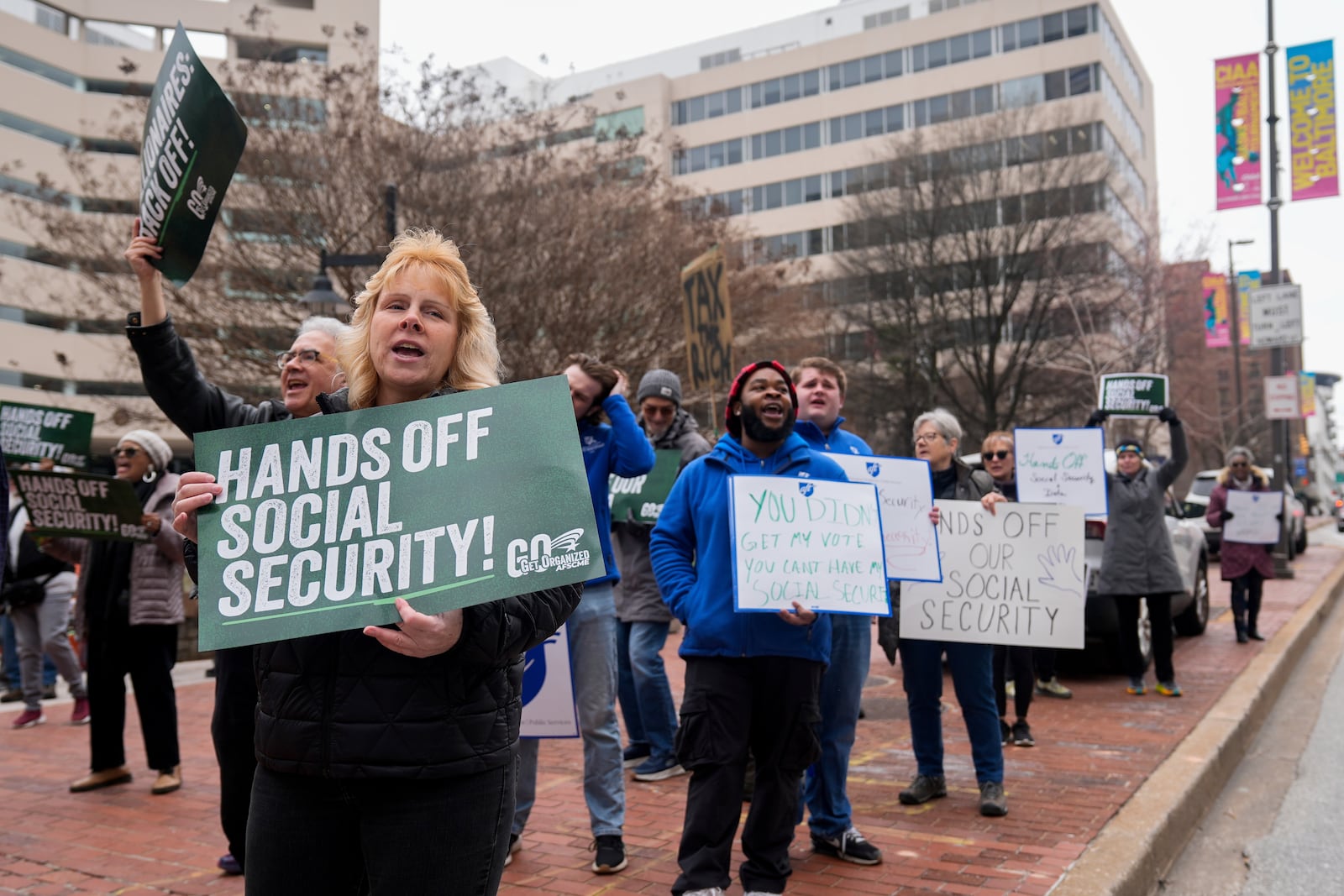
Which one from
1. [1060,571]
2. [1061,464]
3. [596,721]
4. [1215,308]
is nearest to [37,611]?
[596,721]

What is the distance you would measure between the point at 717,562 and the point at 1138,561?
5946mm

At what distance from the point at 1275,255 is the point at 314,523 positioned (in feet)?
74.1

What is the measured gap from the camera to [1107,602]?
9.58 metres

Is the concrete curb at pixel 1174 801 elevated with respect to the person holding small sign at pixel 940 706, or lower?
lower

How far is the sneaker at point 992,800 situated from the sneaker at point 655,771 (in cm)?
169

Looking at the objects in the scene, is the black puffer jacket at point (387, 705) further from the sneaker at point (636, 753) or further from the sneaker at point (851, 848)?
the sneaker at point (636, 753)

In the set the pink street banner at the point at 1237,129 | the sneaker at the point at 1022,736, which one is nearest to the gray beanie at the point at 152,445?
the sneaker at the point at 1022,736

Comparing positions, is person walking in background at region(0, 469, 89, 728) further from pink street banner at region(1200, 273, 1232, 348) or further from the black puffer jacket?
pink street banner at region(1200, 273, 1232, 348)

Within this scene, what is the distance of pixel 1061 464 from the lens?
8250 mm

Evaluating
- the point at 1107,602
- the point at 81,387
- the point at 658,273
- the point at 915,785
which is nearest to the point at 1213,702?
the point at 1107,602

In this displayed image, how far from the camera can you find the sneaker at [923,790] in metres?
5.52

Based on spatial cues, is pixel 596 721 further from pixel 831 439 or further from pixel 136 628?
pixel 136 628

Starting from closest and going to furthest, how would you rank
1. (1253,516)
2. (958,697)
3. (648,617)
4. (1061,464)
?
1. (958,697)
2. (648,617)
3. (1061,464)
4. (1253,516)

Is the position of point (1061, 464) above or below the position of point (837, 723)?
above
